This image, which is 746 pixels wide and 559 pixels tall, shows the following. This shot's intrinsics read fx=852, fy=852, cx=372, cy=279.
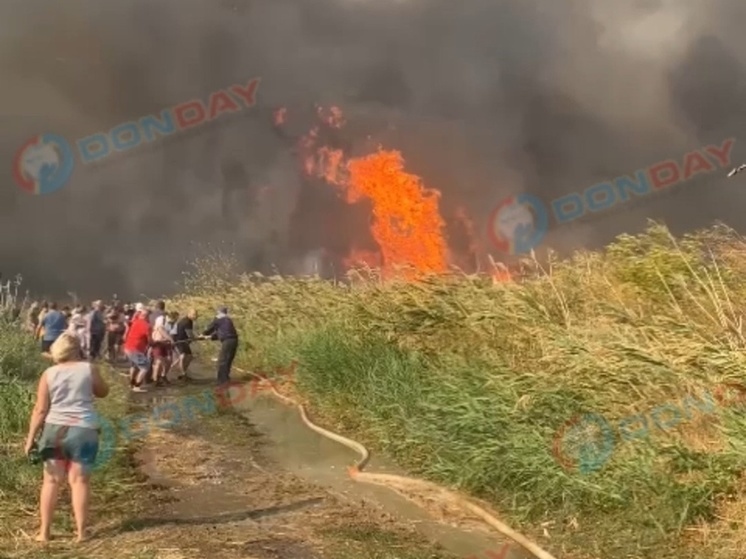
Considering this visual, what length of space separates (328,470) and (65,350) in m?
4.10

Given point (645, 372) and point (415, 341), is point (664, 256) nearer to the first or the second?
point (645, 372)

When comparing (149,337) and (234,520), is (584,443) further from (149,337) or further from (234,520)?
(149,337)

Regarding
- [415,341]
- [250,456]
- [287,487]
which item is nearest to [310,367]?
[415,341]

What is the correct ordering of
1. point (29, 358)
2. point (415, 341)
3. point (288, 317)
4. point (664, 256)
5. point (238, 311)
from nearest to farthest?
point (664, 256), point (415, 341), point (29, 358), point (288, 317), point (238, 311)

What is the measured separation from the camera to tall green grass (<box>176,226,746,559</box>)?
6.74 m

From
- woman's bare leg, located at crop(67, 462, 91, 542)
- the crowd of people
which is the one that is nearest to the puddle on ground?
the crowd of people

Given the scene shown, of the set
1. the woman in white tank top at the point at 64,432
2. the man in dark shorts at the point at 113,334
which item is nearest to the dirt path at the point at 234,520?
the woman in white tank top at the point at 64,432

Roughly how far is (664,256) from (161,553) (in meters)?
6.45

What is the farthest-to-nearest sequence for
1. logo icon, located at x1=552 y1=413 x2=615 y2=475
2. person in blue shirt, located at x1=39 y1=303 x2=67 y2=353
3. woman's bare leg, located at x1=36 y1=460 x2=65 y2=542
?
1. person in blue shirt, located at x1=39 y1=303 x2=67 y2=353
2. logo icon, located at x1=552 y1=413 x2=615 y2=475
3. woman's bare leg, located at x1=36 y1=460 x2=65 y2=542

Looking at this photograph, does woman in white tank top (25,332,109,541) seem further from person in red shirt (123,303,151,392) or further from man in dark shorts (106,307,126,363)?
man in dark shorts (106,307,126,363)

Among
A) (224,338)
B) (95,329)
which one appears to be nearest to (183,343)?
(224,338)

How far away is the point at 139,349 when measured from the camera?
1727 cm

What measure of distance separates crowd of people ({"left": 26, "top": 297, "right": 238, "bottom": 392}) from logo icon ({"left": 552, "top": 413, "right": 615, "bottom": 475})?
10916 millimetres

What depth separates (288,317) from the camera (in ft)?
69.8
